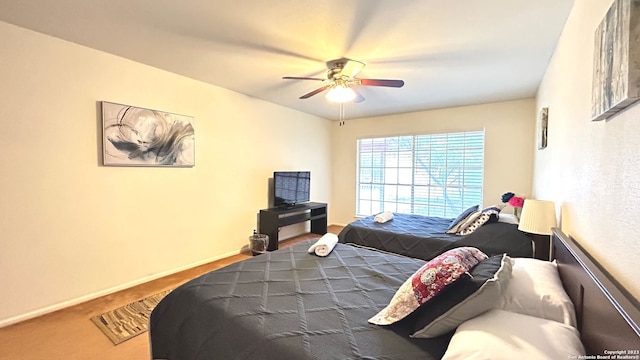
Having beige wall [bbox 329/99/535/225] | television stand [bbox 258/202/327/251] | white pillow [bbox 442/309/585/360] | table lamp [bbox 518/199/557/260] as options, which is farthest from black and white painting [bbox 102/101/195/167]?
beige wall [bbox 329/99/535/225]

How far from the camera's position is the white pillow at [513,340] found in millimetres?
903

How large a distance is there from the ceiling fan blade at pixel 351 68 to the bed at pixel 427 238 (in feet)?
6.15

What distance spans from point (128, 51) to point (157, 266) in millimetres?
2391

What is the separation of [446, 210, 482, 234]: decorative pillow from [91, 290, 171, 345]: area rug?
10.5 ft

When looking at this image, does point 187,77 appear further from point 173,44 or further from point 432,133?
point 432,133

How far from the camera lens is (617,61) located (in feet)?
3.15

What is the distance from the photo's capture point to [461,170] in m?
4.88

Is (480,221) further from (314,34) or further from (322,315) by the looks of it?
(314,34)

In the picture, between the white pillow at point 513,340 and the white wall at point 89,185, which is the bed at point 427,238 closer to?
the white pillow at point 513,340

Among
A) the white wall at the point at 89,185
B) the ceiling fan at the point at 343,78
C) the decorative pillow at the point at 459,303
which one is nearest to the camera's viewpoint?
the decorative pillow at the point at 459,303

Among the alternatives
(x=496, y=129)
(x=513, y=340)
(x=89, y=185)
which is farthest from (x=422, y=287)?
(x=496, y=129)

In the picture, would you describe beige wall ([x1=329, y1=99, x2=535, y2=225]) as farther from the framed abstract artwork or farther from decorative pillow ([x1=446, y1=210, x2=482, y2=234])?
the framed abstract artwork

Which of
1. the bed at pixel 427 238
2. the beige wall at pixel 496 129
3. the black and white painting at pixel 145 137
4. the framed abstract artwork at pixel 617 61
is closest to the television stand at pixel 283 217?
the bed at pixel 427 238

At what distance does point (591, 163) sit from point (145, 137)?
12.4ft
